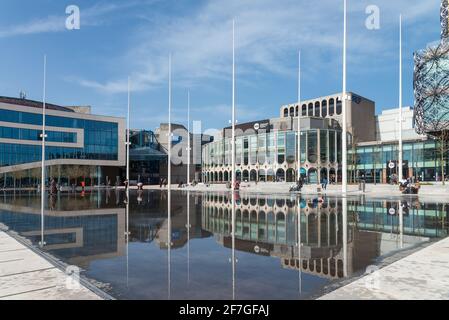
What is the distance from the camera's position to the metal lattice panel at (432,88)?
65500mm

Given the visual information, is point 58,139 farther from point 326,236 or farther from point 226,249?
point 326,236

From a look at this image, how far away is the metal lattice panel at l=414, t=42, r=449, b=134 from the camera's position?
65500mm

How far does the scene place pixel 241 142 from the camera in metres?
102

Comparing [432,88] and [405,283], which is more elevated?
[432,88]

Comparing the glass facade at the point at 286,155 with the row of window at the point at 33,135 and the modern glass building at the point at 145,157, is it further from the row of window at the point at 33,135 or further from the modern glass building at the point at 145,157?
the row of window at the point at 33,135

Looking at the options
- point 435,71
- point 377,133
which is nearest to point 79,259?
point 435,71

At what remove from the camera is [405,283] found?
20.4 feet

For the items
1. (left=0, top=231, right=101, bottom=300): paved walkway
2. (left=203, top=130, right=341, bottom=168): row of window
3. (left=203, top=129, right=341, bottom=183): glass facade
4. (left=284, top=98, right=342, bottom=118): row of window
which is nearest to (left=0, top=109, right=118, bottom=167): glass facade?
(left=203, top=129, right=341, bottom=183): glass facade

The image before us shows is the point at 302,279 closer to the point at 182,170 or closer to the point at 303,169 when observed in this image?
the point at 303,169

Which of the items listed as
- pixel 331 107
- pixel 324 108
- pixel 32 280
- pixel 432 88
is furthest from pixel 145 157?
pixel 32 280

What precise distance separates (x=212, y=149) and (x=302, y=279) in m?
105

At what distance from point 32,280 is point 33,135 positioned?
236 feet

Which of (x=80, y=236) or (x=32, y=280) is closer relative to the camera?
(x=32, y=280)

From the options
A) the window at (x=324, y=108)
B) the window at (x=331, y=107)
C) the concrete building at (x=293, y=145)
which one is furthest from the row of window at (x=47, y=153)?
the window at (x=331, y=107)
